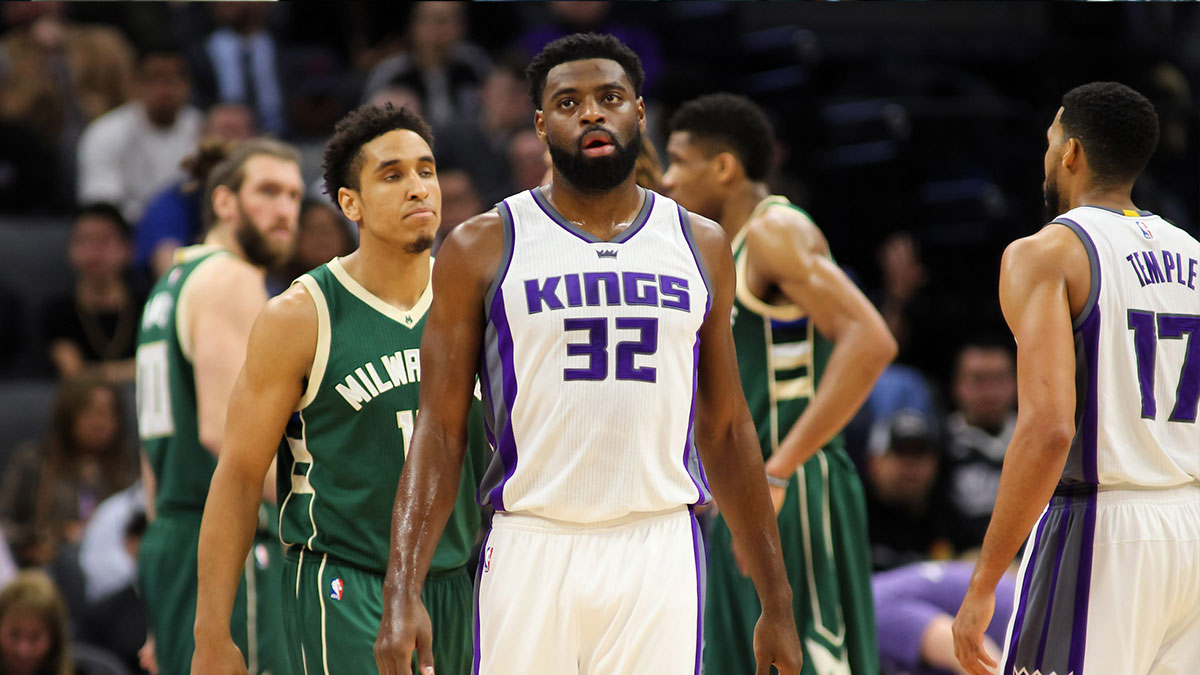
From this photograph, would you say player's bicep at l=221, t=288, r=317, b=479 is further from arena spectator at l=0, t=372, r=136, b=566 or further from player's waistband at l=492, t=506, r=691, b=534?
arena spectator at l=0, t=372, r=136, b=566

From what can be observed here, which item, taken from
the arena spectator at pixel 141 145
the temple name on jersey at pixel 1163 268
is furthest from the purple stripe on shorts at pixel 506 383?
the arena spectator at pixel 141 145

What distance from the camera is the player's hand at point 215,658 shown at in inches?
164

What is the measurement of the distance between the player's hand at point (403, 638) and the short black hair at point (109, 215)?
6.89 metres

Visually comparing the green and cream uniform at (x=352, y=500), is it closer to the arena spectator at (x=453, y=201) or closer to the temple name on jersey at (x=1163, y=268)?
the temple name on jersey at (x=1163, y=268)

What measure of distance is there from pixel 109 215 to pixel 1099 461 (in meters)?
7.42

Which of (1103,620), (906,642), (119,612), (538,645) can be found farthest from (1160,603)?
(119,612)

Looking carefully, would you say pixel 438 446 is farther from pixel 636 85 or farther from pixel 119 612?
pixel 119 612

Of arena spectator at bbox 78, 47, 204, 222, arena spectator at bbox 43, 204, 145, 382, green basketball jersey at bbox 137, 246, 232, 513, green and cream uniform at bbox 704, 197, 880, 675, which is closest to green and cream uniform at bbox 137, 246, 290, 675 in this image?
green basketball jersey at bbox 137, 246, 232, 513

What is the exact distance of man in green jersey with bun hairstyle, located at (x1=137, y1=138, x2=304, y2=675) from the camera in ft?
17.1

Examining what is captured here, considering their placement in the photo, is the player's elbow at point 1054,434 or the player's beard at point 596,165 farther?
the player's elbow at point 1054,434

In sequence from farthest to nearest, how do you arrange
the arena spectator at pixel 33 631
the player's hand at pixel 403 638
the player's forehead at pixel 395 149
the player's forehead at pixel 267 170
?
the arena spectator at pixel 33 631 < the player's forehead at pixel 267 170 < the player's forehead at pixel 395 149 < the player's hand at pixel 403 638

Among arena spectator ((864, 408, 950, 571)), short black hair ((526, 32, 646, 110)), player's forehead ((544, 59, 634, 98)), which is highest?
short black hair ((526, 32, 646, 110))

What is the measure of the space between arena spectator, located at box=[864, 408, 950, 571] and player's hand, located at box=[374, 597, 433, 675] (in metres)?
5.67

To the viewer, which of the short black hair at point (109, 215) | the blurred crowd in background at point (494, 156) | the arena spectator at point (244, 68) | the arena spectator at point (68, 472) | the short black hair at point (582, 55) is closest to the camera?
the short black hair at point (582, 55)
